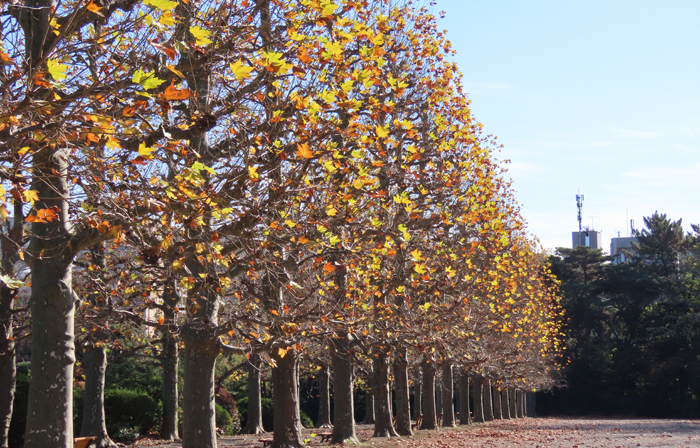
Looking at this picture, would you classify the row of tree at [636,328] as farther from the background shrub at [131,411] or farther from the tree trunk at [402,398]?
the background shrub at [131,411]

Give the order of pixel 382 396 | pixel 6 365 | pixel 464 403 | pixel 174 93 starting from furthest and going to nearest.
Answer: pixel 464 403 < pixel 382 396 < pixel 6 365 < pixel 174 93

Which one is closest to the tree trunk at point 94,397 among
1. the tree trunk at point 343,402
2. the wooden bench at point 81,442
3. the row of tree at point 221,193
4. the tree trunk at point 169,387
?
the row of tree at point 221,193

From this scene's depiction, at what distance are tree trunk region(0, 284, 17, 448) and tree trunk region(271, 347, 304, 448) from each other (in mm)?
5179

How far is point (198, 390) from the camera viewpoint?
9.95 metres

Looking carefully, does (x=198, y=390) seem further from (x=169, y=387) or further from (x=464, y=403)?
(x=464, y=403)

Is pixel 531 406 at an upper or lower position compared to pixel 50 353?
lower

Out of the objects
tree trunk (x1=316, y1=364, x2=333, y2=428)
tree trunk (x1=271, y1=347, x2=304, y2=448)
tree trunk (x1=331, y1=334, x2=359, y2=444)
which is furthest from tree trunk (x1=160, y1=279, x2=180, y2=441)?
tree trunk (x1=316, y1=364, x2=333, y2=428)

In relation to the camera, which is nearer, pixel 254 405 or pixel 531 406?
pixel 254 405

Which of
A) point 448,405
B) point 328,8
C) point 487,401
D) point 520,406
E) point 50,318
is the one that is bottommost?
point 520,406

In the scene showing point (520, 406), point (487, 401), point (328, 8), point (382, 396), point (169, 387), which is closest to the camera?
point (328, 8)

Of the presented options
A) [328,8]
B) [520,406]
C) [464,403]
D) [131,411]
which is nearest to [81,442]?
[328,8]

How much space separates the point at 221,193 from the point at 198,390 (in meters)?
4.40

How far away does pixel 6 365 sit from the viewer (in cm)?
1255

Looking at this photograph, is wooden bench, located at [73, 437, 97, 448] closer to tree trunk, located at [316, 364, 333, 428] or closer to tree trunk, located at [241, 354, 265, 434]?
tree trunk, located at [241, 354, 265, 434]
